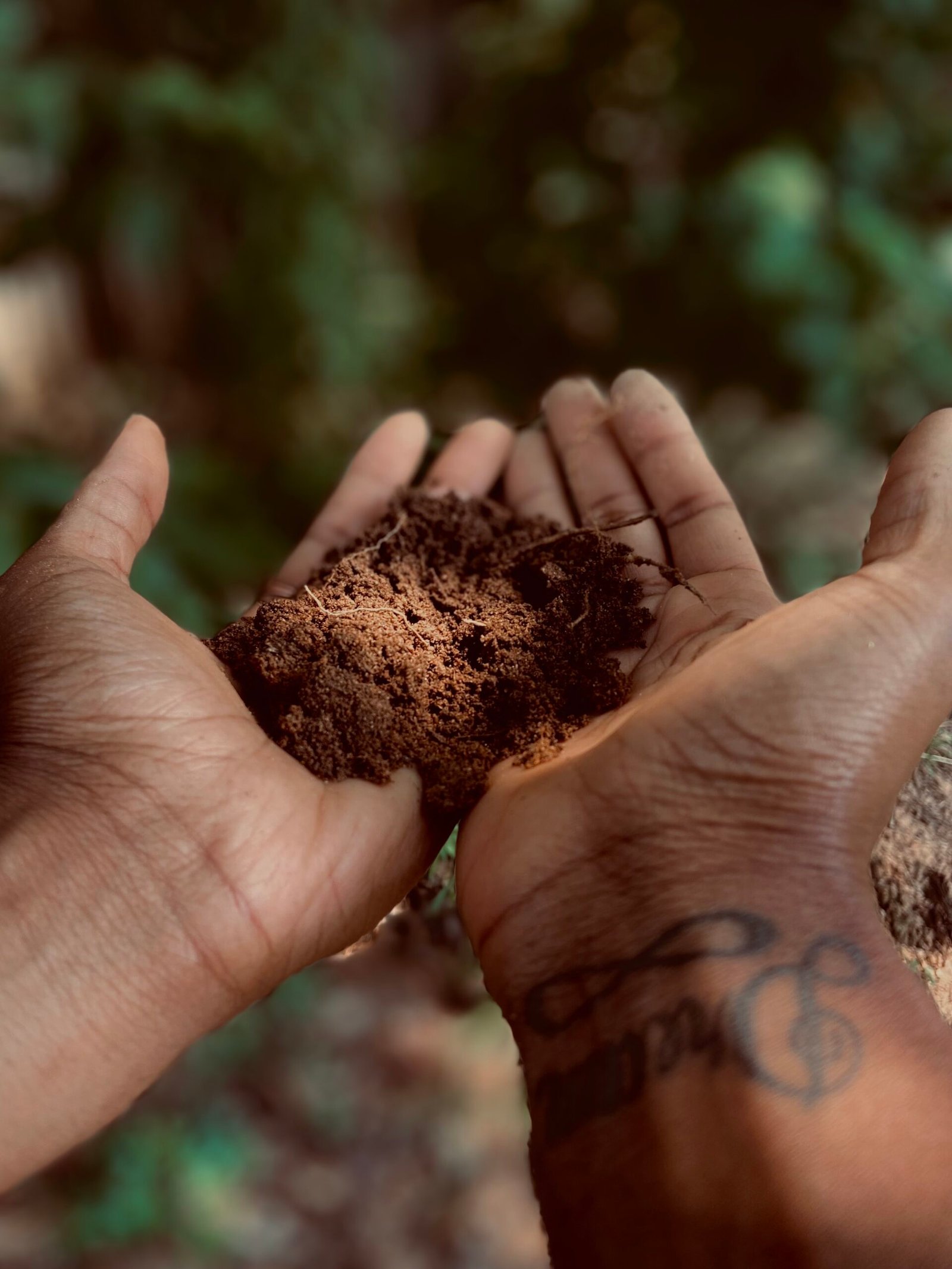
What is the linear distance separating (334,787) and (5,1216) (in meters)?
1.72

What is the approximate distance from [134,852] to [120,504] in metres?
0.77

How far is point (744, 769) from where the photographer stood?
1.45m

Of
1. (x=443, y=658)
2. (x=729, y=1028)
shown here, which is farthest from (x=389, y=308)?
(x=729, y=1028)

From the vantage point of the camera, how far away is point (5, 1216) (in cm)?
240

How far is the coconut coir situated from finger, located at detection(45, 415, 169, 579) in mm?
284

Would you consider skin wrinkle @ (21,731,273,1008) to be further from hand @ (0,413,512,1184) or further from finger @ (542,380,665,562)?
finger @ (542,380,665,562)

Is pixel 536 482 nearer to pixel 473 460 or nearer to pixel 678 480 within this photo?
pixel 473 460

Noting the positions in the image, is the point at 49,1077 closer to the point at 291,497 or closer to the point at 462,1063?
the point at 462,1063

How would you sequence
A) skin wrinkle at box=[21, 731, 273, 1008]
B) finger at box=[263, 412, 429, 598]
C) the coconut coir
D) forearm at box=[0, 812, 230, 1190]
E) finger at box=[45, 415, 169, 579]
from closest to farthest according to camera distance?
forearm at box=[0, 812, 230, 1190], skin wrinkle at box=[21, 731, 273, 1008], the coconut coir, finger at box=[45, 415, 169, 579], finger at box=[263, 412, 429, 598]

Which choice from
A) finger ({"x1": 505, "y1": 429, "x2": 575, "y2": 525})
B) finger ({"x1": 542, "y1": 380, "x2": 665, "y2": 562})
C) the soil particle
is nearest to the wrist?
the soil particle

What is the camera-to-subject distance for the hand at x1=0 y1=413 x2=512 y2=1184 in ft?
4.92

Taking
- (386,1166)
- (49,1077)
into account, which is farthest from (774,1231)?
(386,1166)

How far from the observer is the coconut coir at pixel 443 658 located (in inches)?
68.3

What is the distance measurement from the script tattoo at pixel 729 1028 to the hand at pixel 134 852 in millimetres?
491
